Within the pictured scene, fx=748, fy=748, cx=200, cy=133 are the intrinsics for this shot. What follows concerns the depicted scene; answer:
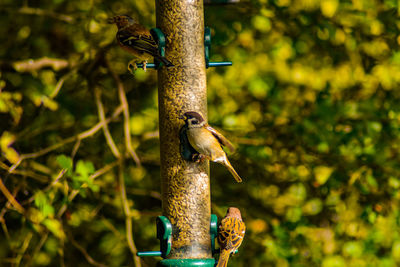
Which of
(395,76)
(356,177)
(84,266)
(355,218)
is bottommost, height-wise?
(84,266)

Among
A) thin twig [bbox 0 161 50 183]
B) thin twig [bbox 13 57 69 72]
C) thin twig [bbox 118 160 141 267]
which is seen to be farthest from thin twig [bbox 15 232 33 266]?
thin twig [bbox 13 57 69 72]

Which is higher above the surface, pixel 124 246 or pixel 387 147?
pixel 387 147

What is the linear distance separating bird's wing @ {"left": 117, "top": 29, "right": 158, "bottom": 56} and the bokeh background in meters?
1.98

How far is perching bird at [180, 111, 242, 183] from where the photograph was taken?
4.07 meters

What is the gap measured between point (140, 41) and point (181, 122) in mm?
512

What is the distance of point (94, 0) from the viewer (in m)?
6.75

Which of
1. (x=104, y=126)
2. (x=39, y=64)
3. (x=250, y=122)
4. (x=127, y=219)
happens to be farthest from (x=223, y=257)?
(x=39, y=64)

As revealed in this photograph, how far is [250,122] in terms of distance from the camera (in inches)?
274

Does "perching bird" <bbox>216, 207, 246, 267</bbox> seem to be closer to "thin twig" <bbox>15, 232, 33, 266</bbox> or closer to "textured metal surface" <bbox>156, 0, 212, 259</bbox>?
"textured metal surface" <bbox>156, 0, 212, 259</bbox>

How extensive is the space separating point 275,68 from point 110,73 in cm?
149

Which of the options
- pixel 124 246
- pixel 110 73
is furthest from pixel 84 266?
pixel 110 73

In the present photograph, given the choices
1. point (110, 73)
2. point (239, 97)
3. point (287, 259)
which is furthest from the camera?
point (239, 97)

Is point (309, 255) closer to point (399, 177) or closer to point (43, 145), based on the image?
point (399, 177)

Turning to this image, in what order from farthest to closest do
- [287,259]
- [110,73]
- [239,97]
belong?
1. [239,97]
2. [110,73]
3. [287,259]
